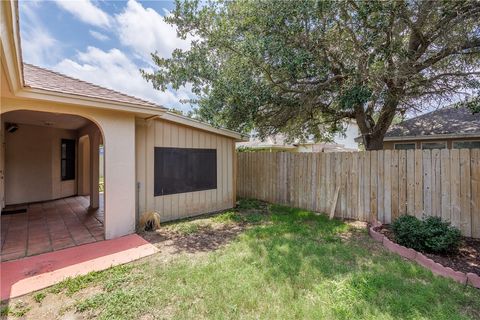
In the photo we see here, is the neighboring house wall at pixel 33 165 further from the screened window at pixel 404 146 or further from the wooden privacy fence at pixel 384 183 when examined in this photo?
the screened window at pixel 404 146

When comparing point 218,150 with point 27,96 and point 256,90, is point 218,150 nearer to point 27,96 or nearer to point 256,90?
point 256,90

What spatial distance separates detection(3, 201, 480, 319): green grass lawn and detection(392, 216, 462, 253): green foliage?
518 mm

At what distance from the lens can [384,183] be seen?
5.63 metres

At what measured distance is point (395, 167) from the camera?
546 centimetres

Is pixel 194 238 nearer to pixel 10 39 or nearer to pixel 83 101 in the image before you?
pixel 83 101

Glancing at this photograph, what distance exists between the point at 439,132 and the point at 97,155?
13.5 meters

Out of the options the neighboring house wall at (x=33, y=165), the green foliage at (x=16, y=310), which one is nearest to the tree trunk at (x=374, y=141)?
the green foliage at (x=16, y=310)

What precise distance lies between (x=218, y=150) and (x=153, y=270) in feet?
14.2

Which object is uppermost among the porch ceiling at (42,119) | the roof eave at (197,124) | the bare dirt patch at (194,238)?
the porch ceiling at (42,119)

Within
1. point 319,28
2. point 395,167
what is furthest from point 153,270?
point 319,28

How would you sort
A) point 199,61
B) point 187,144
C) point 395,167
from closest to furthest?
point 395,167 → point 187,144 → point 199,61

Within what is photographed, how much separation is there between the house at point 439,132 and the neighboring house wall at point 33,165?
14.3 m

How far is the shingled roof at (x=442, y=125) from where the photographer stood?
9555 millimetres

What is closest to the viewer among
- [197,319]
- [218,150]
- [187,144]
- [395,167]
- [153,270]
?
[197,319]
